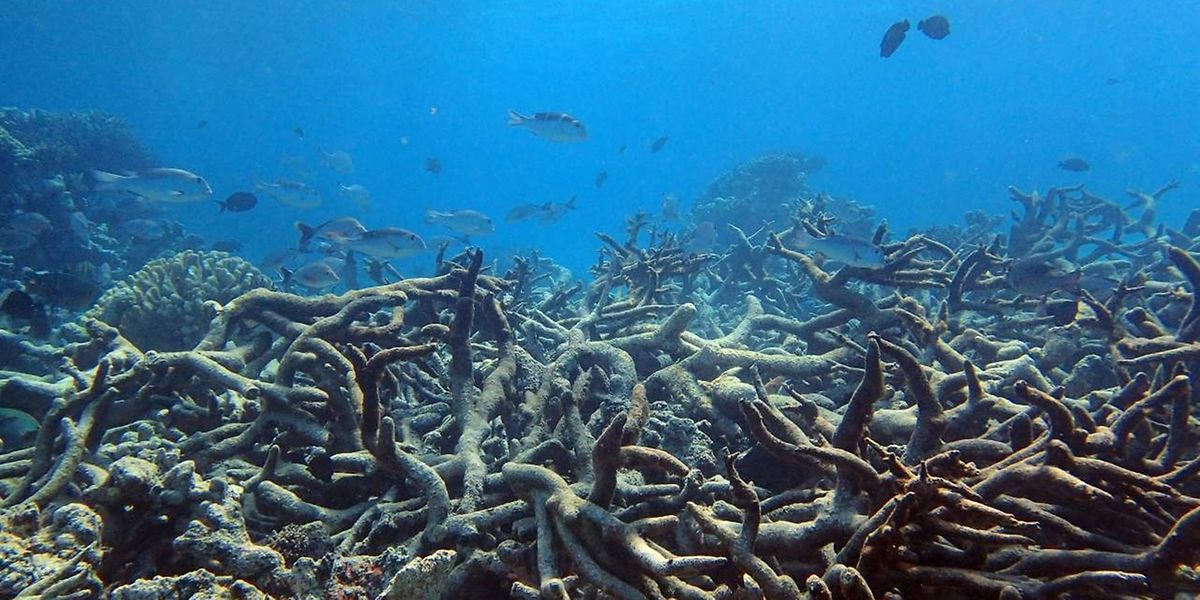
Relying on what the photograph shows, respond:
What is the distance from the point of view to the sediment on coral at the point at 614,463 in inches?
75.9

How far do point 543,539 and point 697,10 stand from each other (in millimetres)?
94357

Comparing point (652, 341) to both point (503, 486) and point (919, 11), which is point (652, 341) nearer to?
point (503, 486)

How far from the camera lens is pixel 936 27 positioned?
35.4 feet

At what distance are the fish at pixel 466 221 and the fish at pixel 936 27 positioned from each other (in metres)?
9.11

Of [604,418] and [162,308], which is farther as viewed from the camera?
[162,308]

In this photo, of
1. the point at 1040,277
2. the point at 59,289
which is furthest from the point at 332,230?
the point at 1040,277

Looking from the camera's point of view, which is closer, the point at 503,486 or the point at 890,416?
the point at 503,486

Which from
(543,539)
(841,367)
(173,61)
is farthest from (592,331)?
(173,61)

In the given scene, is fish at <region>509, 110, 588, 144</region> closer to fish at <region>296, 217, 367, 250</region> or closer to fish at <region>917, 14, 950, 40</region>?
fish at <region>296, 217, 367, 250</region>

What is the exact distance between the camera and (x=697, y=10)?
8412 centimetres

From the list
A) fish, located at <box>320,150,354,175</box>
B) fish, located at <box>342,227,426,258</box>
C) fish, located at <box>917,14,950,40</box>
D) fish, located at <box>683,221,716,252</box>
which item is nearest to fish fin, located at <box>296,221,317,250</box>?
fish, located at <box>342,227,426,258</box>

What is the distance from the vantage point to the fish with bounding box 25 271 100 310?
7090 mm

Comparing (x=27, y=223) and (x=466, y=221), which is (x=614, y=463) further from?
(x=27, y=223)

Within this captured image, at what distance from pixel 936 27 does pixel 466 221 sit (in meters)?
9.80
